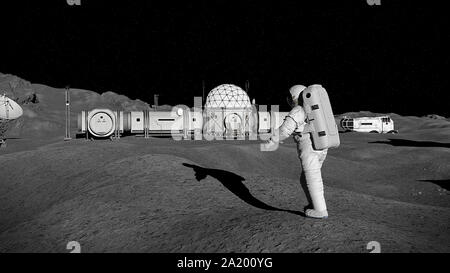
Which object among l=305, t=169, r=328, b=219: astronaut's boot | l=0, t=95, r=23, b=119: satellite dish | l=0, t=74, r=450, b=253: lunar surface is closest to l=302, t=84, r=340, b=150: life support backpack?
l=305, t=169, r=328, b=219: astronaut's boot

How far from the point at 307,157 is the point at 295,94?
124cm

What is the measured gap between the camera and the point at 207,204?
8469 millimetres

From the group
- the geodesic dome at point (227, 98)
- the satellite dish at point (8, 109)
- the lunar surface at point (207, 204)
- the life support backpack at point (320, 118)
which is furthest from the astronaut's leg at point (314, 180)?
the geodesic dome at point (227, 98)

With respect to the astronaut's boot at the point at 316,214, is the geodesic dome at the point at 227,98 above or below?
above

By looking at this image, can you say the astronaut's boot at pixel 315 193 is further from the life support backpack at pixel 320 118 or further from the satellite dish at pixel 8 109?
the satellite dish at pixel 8 109

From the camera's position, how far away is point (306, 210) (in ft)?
23.3

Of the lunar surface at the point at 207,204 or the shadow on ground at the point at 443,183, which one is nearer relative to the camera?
the lunar surface at the point at 207,204

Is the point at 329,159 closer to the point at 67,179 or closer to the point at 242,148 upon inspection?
the point at 242,148

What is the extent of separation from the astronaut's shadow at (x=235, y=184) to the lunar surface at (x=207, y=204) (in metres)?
0.03

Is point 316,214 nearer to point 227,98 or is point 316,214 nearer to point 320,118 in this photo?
point 320,118

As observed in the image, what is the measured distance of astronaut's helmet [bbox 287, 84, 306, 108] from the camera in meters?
7.38

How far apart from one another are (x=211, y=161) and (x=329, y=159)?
6.04 meters

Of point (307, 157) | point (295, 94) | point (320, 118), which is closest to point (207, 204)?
point (307, 157)

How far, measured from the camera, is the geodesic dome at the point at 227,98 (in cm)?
3550
